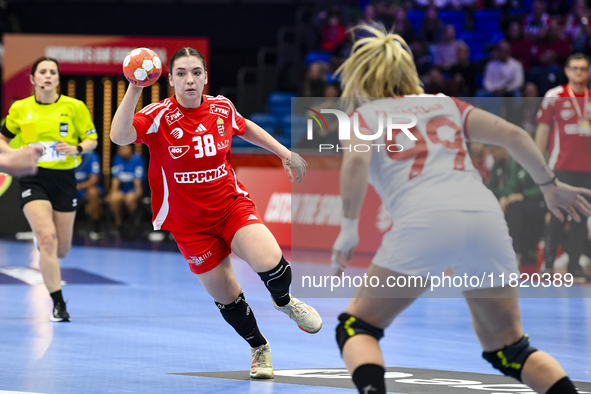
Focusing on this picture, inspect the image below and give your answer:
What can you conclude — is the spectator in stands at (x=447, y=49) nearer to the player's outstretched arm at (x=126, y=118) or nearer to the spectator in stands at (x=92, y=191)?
the spectator in stands at (x=92, y=191)

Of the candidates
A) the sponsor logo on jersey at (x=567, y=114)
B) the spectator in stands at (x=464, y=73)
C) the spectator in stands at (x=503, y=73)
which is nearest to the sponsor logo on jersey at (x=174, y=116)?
the sponsor logo on jersey at (x=567, y=114)

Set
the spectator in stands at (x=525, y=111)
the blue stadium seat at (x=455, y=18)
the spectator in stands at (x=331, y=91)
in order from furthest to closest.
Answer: the blue stadium seat at (x=455, y=18) < the spectator in stands at (x=331, y=91) < the spectator in stands at (x=525, y=111)

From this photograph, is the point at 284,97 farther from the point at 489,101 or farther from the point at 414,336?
the point at 414,336

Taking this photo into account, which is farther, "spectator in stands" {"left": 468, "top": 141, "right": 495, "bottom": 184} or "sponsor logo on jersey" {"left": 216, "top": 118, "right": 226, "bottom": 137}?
"spectator in stands" {"left": 468, "top": 141, "right": 495, "bottom": 184}

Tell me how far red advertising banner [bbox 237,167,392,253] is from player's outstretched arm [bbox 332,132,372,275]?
7.28m

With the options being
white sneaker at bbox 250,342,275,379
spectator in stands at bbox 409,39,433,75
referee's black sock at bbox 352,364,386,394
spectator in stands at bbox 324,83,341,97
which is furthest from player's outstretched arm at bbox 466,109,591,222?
spectator in stands at bbox 409,39,433,75

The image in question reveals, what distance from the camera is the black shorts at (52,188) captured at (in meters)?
6.69

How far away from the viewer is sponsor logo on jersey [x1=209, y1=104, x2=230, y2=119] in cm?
496

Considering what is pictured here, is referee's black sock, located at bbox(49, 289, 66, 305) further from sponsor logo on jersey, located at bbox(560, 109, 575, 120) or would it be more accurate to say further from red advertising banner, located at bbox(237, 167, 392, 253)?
sponsor logo on jersey, located at bbox(560, 109, 575, 120)

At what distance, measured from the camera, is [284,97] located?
17.3 meters

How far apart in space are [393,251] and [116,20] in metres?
17.6

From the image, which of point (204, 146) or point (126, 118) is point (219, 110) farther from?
point (126, 118)

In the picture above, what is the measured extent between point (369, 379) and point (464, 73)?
1230 centimetres

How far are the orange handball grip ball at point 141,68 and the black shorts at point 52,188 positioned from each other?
8.44 feet
